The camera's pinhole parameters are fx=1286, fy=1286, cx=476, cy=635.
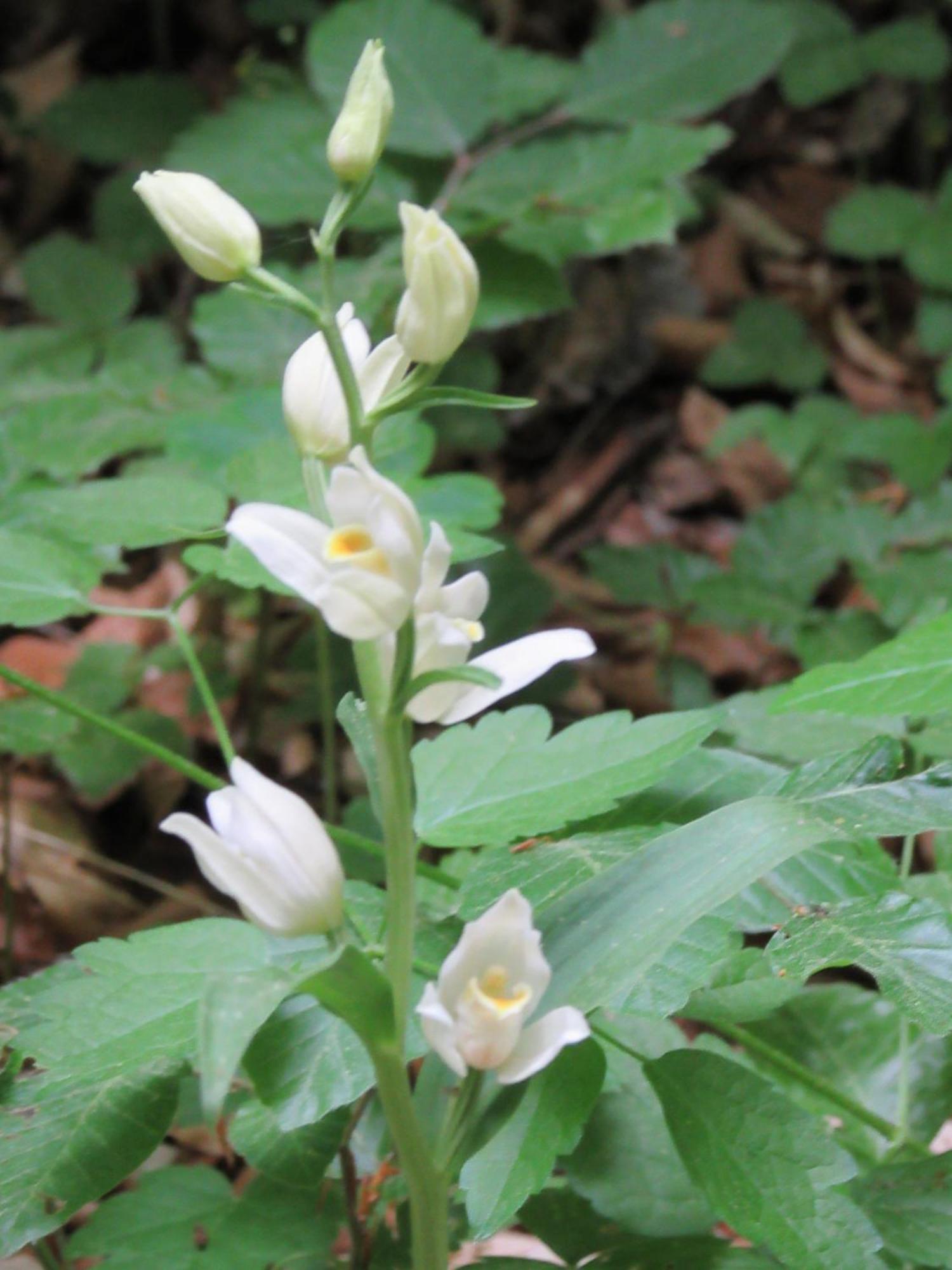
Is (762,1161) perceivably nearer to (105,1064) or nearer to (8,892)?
(105,1064)

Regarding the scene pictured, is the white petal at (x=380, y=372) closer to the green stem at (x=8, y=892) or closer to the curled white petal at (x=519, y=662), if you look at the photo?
the curled white petal at (x=519, y=662)

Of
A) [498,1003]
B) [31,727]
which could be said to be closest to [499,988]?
[498,1003]

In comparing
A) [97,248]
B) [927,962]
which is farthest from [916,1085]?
[97,248]

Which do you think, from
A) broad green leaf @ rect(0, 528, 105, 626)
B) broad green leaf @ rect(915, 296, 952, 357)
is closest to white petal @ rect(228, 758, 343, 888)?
broad green leaf @ rect(0, 528, 105, 626)

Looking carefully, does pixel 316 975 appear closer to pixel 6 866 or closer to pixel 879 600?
pixel 6 866

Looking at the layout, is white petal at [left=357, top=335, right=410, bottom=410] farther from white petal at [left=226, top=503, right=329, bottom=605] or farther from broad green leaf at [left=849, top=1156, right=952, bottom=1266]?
broad green leaf at [left=849, top=1156, right=952, bottom=1266]

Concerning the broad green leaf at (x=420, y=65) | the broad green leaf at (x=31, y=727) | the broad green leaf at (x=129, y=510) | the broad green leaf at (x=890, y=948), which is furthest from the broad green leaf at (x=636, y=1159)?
the broad green leaf at (x=420, y=65)
